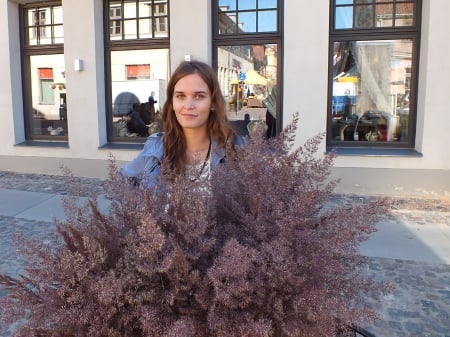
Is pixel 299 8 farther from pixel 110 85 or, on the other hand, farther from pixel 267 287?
pixel 267 287

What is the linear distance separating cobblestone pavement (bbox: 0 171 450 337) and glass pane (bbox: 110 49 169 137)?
124 inches

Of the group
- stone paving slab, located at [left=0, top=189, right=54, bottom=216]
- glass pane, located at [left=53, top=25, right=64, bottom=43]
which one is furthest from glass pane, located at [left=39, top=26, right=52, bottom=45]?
stone paving slab, located at [left=0, top=189, right=54, bottom=216]

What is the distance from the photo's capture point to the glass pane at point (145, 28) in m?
7.92

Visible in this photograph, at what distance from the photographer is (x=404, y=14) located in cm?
682

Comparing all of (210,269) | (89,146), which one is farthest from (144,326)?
(89,146)

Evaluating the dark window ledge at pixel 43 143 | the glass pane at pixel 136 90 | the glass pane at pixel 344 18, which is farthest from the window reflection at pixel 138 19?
the glass pane at pixel 344 18

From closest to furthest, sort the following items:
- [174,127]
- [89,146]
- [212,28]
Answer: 1. [174,127]
2. [212,28]
3. [89,146]

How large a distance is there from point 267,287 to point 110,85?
25.2 ft

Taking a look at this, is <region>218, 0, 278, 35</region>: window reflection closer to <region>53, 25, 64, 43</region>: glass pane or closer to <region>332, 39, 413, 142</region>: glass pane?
<region>332, 39, 413, 142</region>: glass pane

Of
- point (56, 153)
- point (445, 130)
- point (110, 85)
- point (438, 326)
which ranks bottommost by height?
point (438, 326)

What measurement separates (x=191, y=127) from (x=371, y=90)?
5870mm

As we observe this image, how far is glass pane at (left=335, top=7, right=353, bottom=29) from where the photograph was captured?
275 inches

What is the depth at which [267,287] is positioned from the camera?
A: 128 centimetres

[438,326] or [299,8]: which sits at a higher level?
[299,8]
